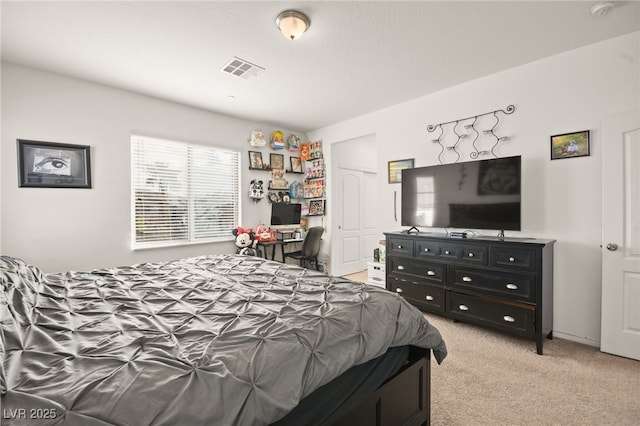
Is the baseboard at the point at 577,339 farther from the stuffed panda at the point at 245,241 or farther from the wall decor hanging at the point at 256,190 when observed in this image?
the wall decor hanging at the point at 256,190

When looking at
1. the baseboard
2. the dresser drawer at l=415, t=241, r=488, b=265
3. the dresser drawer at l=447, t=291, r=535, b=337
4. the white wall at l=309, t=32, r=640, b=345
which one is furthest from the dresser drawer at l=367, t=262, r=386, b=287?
the baseboard

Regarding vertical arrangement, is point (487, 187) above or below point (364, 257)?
above

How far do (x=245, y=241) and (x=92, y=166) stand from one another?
2.00m

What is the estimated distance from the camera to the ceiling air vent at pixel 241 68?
2.87m

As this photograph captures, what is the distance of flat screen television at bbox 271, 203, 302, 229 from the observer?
16.1 feet

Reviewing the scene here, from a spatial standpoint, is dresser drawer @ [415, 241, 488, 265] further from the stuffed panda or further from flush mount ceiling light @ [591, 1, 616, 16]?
the stuffed panda

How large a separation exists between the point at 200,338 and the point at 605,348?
10.8 ft

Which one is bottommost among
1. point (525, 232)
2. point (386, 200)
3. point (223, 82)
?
point (525, 232)

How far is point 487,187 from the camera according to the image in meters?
3.02

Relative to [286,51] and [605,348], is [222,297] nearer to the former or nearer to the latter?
[286,51]

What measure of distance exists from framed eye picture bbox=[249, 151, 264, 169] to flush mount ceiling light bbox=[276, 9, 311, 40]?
2.66 m

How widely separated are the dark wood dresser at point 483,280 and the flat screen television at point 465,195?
0.87 ft

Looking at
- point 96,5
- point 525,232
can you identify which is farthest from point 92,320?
point 525,232

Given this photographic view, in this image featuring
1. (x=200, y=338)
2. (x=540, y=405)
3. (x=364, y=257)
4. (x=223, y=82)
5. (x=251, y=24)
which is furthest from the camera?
(x=364, y=257)
